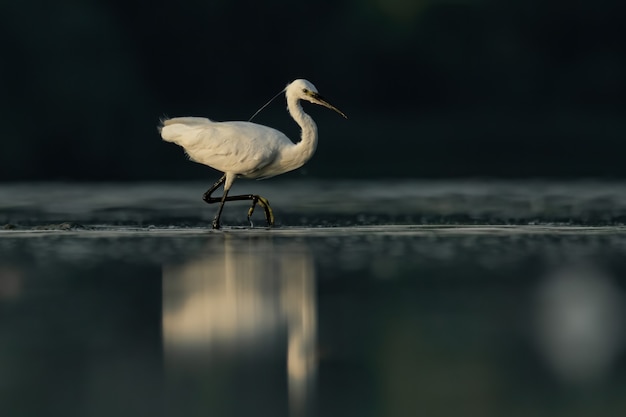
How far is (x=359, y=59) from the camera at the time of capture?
31781mm

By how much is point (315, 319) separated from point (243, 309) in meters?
0.46

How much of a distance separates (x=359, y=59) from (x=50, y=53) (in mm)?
7147

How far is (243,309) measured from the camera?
23.9 ft

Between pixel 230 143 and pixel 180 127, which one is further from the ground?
pixel 180 127

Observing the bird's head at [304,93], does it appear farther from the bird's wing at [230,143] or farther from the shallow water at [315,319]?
the shallow water at [315,319]

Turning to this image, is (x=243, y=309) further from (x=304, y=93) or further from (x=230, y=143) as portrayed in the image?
(x=304, y=93)

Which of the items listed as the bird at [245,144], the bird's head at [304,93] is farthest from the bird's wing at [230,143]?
the bird's head at [304,93]

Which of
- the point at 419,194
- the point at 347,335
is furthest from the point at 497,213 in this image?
the point at 347,335

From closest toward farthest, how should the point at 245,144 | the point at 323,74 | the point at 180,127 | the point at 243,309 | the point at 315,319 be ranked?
the point at 315,319
the point at 243,309
the point at 245,144
the point at 180,127
the point at 323,74

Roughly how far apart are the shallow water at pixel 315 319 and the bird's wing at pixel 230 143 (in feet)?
2.23

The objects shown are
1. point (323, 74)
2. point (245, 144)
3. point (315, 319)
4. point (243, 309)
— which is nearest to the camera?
point (315, 319)

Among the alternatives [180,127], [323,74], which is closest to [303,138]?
[180,127]

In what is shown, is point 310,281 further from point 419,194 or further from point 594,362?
point 419,194

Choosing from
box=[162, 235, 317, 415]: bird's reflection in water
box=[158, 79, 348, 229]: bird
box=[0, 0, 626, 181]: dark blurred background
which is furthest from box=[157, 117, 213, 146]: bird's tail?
box=[0, 0, 626, 181]: dark blurred background
